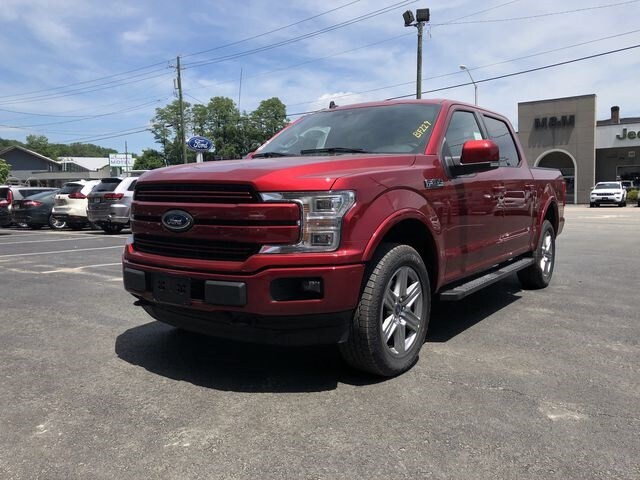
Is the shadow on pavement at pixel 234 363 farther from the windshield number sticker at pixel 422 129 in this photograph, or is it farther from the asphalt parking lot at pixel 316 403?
the windshield number sticker at pixel 422 129

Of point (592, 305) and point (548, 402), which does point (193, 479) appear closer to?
point (548, 402)

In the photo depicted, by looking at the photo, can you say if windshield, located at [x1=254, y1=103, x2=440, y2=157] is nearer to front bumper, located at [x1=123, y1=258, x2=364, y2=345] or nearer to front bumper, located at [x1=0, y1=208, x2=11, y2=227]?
front bumper, located at [x1=123, y1=258, x2=364, y2=345]

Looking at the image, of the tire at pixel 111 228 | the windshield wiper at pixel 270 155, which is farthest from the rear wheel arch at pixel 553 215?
the tire at pixel 111 228

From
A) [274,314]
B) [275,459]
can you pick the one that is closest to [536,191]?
[274,314]

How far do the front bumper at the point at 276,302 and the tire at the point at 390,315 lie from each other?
134 millimetres

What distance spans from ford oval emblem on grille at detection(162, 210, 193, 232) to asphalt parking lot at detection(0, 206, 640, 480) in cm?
100

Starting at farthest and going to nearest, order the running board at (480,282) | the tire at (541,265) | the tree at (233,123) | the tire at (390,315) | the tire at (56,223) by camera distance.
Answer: the tree at (233,123) < the tire at (56,223) < the tire at (541,265) < the running board at (480,282) < the tire at (390,315)

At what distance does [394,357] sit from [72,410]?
1959mm

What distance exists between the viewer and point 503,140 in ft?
19.1

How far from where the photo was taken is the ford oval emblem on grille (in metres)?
3.43

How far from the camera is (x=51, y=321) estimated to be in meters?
5.14

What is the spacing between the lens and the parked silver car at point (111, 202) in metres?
15.0

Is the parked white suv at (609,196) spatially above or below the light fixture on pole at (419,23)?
below

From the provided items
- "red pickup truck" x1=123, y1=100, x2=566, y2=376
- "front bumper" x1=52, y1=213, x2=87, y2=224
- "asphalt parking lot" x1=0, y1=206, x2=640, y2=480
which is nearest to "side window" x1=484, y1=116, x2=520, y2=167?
"red pickup truck" x1=123, y1=100, x2=566, y2=376
